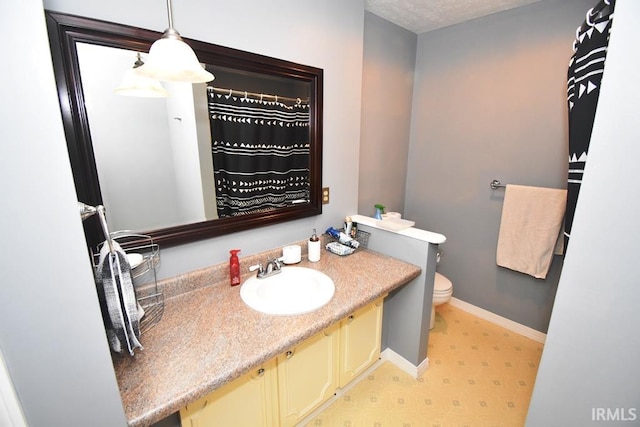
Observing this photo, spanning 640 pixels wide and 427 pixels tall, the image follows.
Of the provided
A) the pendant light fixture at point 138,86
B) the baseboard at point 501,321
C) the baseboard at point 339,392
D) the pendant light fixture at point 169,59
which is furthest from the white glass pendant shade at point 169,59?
the baseboard at point 501,321

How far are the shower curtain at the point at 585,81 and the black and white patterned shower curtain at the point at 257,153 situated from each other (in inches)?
51.4

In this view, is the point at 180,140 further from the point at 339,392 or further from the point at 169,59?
the point at 339,392

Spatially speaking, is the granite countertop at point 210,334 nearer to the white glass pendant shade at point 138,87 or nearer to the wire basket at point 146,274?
the wire basket at point 146,274

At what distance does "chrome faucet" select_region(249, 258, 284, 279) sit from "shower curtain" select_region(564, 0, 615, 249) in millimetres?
1389

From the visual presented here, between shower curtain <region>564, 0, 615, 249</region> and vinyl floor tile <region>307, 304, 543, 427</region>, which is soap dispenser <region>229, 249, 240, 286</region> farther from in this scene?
shower curtain <region>564, 0, 615, 249</region>

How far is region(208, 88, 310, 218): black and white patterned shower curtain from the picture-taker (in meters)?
1.31

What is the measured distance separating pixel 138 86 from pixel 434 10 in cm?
198

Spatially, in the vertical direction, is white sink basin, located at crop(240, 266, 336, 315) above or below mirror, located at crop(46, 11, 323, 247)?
below

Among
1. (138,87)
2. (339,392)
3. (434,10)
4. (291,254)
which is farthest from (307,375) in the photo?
(434,10)

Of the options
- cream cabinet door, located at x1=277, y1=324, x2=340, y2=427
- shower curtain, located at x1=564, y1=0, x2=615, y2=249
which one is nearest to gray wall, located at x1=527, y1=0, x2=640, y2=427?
shower curtain, located at x1=564, y1=0, x2=615, y2=249

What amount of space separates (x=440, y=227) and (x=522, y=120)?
1.03 m

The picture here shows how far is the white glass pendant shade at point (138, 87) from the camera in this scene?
3.32 ft

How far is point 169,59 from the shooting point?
762 mm

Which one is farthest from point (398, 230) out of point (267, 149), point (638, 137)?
point (638, 137)
